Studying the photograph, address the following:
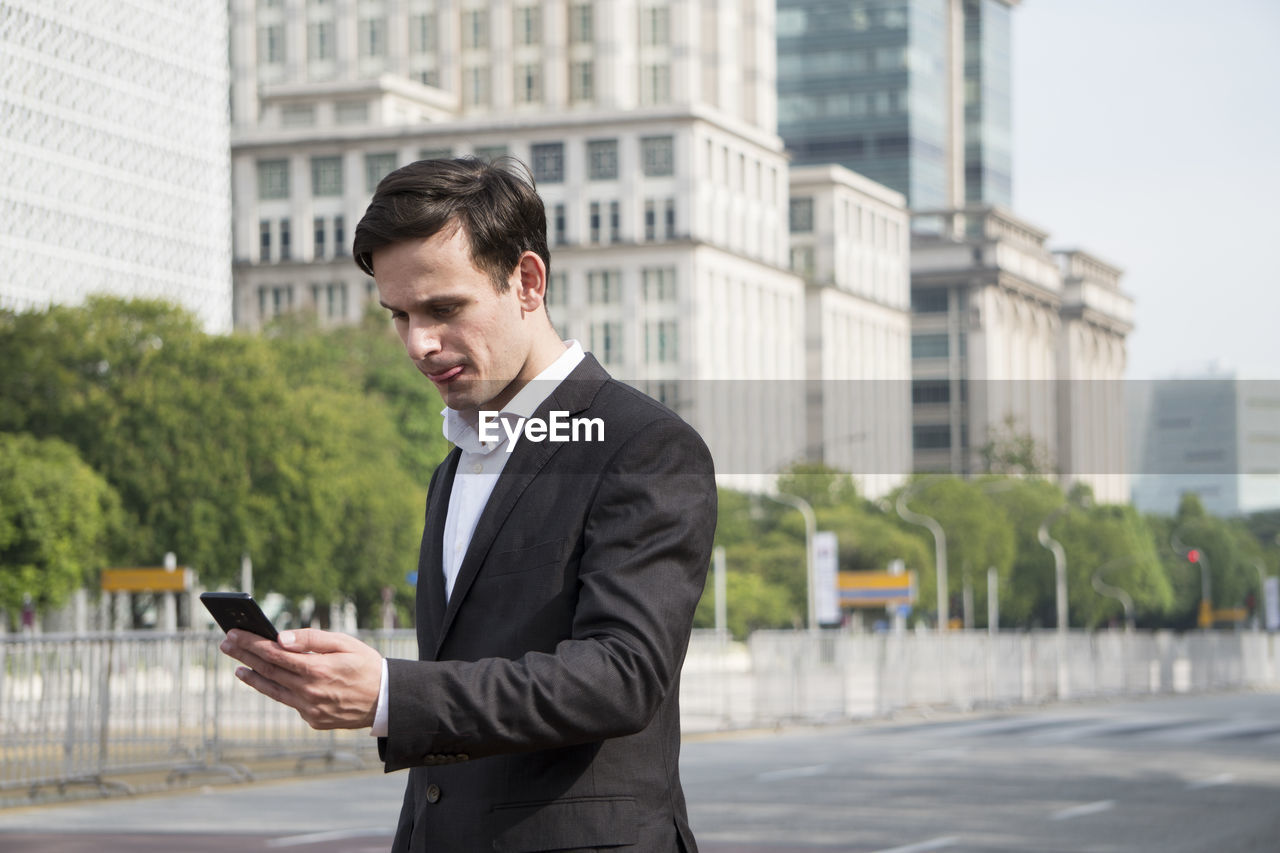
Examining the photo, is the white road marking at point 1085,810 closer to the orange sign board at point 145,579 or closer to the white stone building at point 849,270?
the orange sign board at point 145,579

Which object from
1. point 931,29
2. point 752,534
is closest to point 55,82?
point 752,534

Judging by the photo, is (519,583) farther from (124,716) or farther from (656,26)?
(656,26)

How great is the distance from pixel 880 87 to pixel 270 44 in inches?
1951

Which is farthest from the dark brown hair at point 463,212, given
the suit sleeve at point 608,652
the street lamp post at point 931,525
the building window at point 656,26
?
the building window at point 656,26

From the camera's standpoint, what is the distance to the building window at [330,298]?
111 meters

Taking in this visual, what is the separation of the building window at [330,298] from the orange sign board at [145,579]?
214 feet

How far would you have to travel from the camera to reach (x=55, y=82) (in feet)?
247

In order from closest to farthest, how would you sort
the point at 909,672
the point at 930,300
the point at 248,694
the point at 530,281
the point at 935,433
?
1. the point at 530,281
2. the point at 248,694
3. the point at 909,672
4. the point at 935,433
5. the point at 930,300

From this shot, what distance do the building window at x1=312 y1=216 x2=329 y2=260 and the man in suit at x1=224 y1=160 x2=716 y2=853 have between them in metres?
111

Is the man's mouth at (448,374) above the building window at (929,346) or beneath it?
beneath

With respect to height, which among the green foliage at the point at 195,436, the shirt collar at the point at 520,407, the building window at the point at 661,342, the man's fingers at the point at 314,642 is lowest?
the man's fingers at the point at 314,642

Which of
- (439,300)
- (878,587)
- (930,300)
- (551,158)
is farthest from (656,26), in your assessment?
(439,300)

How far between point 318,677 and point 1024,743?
978 inches

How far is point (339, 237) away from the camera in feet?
373
